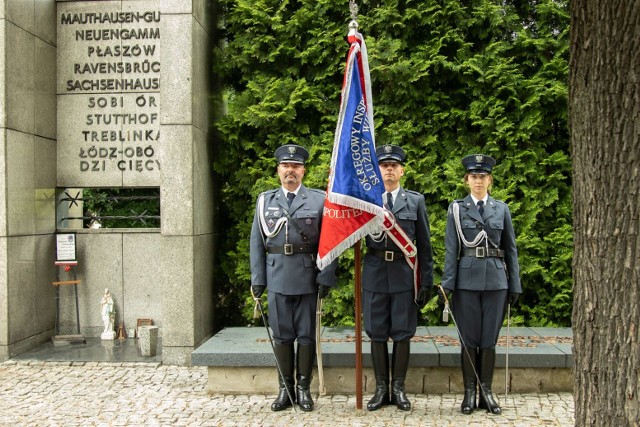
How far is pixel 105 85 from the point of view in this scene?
26.4 feet

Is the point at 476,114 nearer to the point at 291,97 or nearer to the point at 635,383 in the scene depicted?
the point at 291,97

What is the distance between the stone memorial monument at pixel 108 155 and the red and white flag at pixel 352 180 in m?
2.30

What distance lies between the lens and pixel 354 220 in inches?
199

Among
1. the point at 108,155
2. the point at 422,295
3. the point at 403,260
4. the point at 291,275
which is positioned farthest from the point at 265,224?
the point at 108,155

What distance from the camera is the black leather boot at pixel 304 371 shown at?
5250 millimetres

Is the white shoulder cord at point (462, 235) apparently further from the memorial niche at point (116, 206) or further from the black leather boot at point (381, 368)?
the memorial niche at point (116, 206)

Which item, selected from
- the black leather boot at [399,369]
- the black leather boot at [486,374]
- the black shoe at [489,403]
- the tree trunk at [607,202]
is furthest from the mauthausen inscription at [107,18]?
the tree trunk at [607,202]

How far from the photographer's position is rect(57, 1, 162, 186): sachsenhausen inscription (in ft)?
26.3

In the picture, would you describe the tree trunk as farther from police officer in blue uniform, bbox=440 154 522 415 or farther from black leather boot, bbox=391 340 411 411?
black leather boot, bbox=391 340 411 411

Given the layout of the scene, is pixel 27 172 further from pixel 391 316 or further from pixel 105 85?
pixel 391 316

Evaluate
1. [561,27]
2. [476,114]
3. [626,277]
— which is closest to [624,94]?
[626,277]

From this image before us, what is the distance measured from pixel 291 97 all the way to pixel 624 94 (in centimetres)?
488

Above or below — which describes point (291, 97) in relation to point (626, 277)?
above

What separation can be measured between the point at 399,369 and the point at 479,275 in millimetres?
1009
